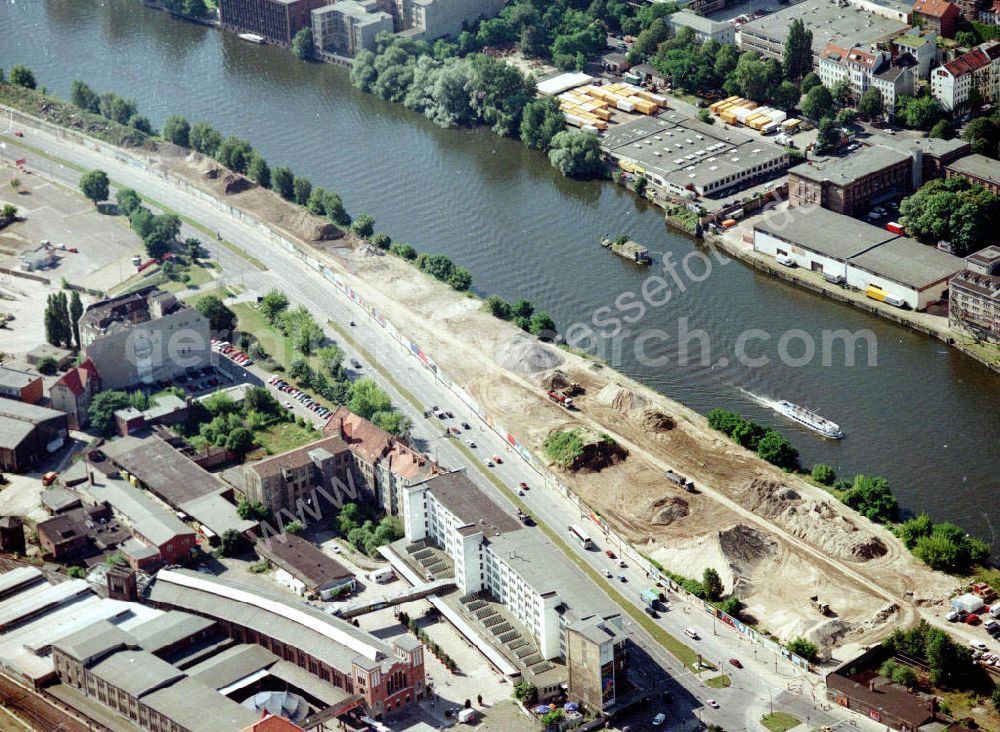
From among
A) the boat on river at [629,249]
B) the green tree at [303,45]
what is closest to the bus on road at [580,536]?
the boat on river at [629,249]

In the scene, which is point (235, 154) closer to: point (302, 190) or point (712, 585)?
point (302, 190)

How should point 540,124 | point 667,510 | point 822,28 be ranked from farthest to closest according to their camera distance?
point 822,28 → point 540,124 → point 667,510

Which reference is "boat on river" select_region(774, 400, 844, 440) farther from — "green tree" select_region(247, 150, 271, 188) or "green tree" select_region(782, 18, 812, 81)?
"green tree" select_region(247, 150, 271, 188)

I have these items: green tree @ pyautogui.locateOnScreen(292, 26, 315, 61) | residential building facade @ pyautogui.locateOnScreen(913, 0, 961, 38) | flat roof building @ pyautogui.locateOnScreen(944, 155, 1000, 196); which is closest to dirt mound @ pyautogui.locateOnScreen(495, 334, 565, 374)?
flat roof building @ pyautogui.locateOnScreen(944, 155, 1000, 196)

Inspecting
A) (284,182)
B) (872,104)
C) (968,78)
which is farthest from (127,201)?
(968,78)

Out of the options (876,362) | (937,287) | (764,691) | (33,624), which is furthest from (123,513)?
(937,287)
